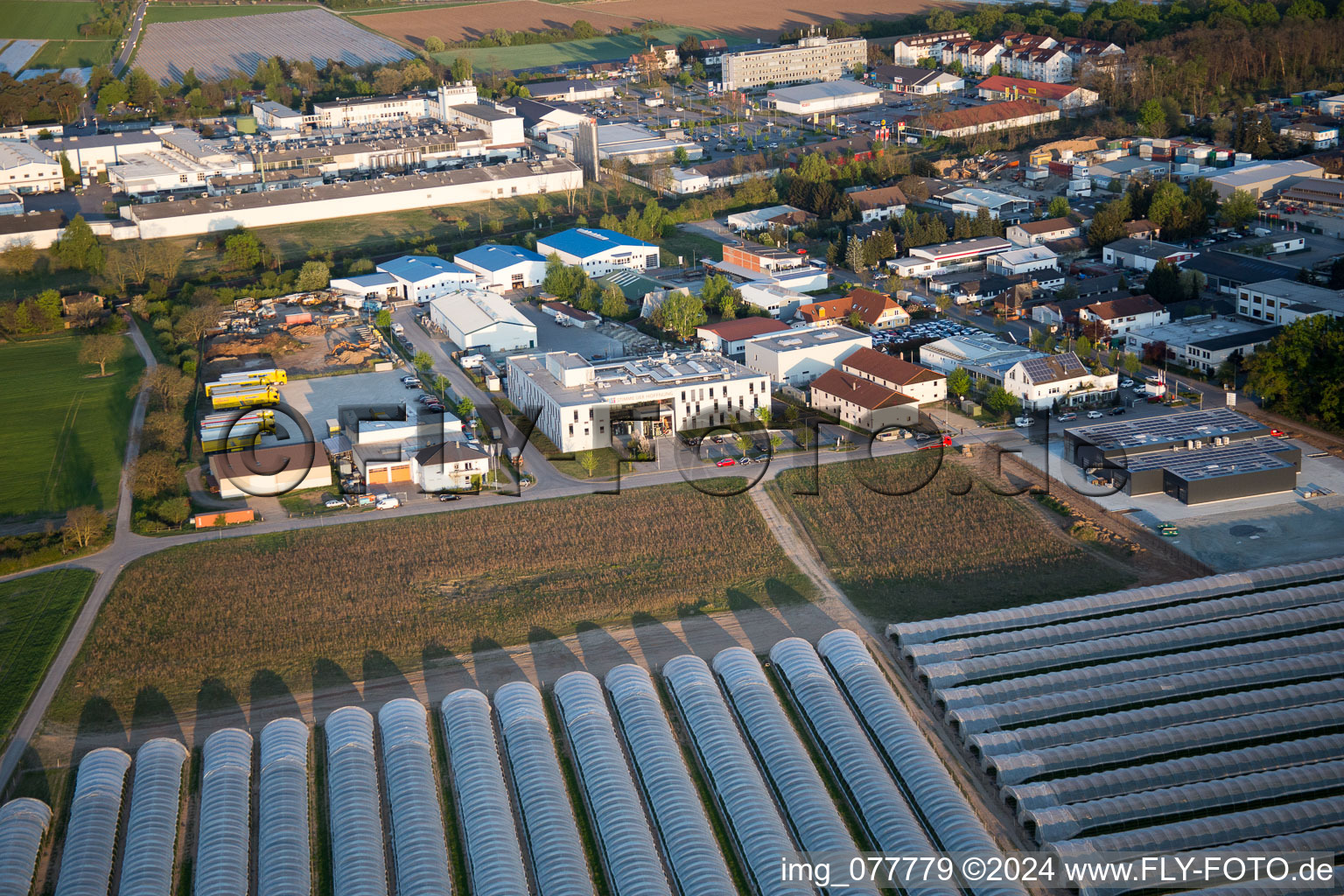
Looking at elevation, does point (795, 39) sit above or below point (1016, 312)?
above

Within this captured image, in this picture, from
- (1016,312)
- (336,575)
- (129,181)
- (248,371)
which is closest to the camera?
(336,575)

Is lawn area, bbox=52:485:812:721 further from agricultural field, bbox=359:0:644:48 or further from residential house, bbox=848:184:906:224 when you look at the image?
agricultural field, bbox=359:0:644:48

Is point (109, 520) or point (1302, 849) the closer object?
point (1302, 849)

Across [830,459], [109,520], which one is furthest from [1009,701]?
[109,520]

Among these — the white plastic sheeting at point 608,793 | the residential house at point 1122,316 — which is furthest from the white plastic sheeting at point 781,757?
the residential house at point 1122,316

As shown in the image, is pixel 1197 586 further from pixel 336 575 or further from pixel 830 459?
pixel 336 575

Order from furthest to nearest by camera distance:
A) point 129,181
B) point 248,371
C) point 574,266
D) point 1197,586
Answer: point 129,181
point 574,266
point 248,371
point 1197,586

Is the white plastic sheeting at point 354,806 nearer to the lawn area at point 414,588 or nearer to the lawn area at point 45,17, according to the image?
the lawn area at point 414,588
